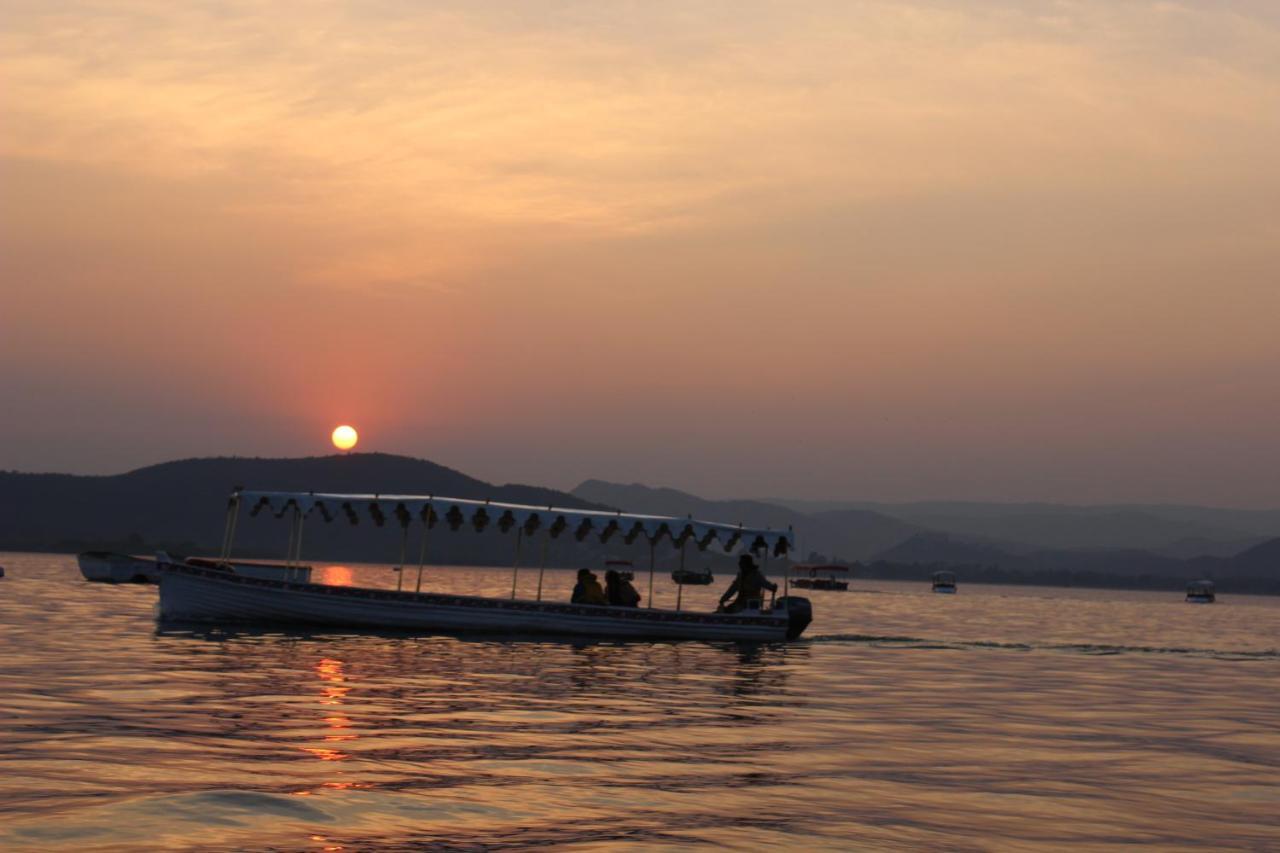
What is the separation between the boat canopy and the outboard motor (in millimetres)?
1627

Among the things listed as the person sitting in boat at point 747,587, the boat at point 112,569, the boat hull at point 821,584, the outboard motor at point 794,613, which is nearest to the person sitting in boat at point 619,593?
the person sitting in boat at point 747,587

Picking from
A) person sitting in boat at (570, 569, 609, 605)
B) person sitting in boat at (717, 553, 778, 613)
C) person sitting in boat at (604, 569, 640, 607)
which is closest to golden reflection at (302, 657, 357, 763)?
person sitting in boat at (570, 569, 609, 605)

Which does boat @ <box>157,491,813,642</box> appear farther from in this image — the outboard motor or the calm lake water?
the calm lake water

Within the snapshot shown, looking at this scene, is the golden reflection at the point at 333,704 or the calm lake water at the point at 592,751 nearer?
the calm lake water at the point at 592,751

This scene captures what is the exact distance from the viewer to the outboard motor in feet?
155

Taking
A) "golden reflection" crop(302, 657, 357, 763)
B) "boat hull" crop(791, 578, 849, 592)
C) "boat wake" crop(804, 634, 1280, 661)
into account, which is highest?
"boat hull" crop(791, 578, 849, 592)

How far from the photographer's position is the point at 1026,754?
21578 mm

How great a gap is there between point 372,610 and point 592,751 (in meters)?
24.6

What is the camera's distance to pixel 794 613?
156ft

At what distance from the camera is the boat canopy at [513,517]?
43375 mm

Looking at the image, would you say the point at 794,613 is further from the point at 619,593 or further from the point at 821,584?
the point at 821,584

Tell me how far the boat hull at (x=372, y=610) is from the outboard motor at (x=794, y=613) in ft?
13.3

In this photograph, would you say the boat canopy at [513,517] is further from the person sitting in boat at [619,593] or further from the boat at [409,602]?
the person sitting in boat at [619,593]

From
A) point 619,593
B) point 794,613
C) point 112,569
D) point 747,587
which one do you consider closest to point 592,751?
point 619,593
